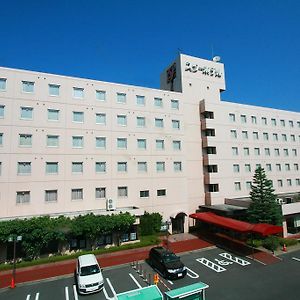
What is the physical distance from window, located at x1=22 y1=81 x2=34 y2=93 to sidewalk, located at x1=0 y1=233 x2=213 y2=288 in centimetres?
2043

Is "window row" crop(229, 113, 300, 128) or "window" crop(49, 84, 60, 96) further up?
"window" crop(49, 84, 60, 96)

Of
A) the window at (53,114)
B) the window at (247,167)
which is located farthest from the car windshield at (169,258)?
the window at (247,167)

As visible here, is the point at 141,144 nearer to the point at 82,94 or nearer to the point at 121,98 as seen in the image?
the point at 121,98

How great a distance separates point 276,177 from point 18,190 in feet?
143

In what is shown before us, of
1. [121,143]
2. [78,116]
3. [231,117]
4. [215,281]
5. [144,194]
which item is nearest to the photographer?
[215,281]

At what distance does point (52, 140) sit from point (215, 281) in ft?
78.7

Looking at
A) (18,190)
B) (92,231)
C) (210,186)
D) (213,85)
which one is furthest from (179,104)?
(18,190)

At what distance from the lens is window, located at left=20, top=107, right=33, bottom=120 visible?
30.4 m

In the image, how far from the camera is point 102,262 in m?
26.1

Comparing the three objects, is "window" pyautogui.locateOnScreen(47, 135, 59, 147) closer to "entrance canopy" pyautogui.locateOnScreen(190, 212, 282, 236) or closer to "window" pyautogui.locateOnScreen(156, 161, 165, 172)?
"window" pyautogui.locateOnScreen(156, 161, 165, 172)

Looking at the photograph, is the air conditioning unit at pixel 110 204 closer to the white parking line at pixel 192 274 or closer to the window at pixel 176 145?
the window at pixel 176 145

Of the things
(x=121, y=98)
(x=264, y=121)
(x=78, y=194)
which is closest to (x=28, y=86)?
(x=121, y=98)

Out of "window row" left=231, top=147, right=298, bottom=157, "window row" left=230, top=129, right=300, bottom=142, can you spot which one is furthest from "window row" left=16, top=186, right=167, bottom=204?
"window row" left=230, top=129, right=300, bottom=142

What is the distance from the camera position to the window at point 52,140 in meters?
31.2
